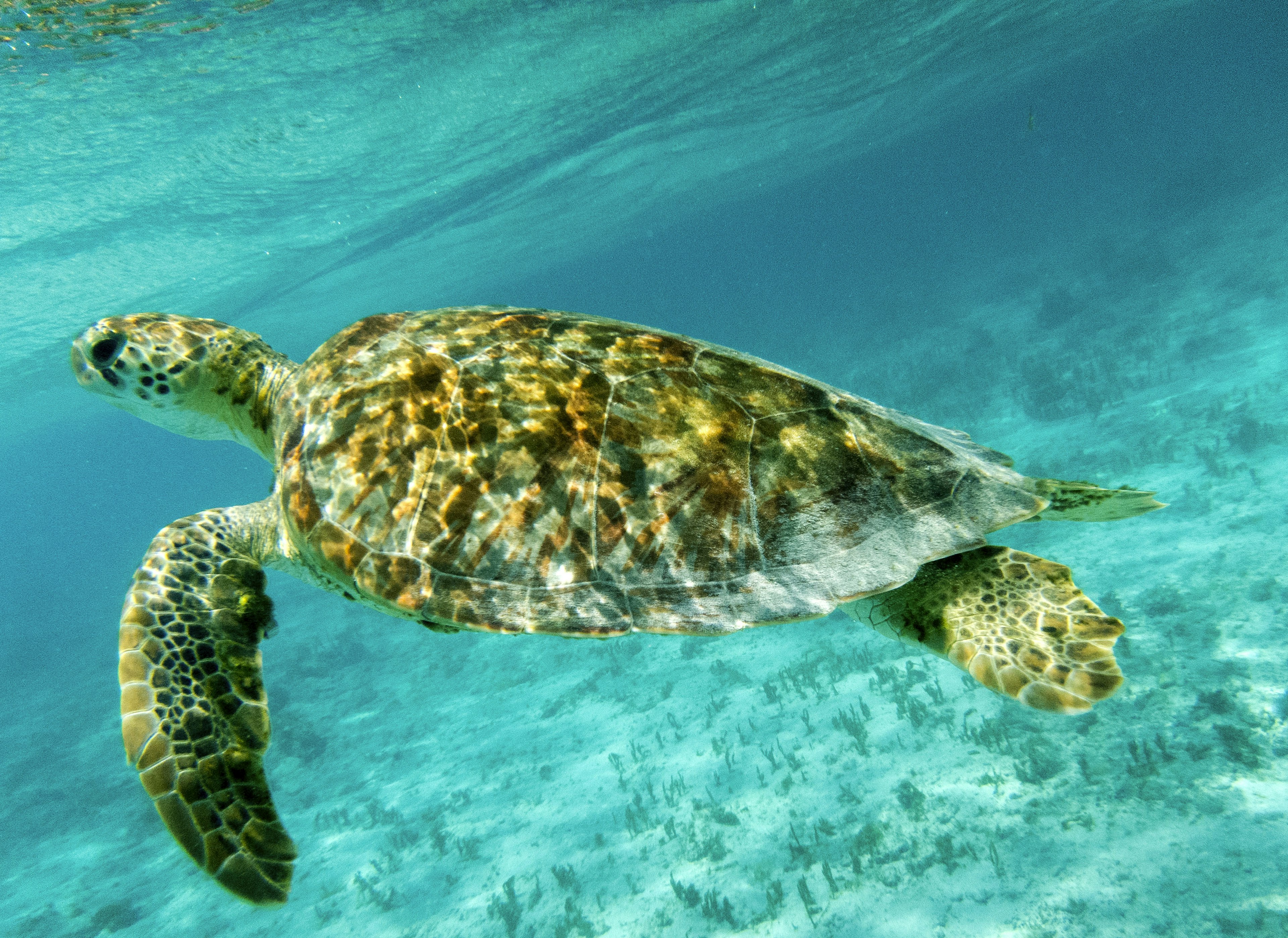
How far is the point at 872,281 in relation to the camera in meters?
56.7

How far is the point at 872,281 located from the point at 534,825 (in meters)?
56.6

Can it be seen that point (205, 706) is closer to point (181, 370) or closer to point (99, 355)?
point (181, 370)

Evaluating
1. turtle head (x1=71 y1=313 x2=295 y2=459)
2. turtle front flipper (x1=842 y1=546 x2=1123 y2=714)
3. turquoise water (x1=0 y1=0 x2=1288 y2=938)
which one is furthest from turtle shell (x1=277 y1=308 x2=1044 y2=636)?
turquoise water (x1=0 y1=0 x2=1288 y2=938)

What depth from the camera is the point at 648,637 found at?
13.6 metres

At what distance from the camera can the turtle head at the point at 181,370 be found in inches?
144

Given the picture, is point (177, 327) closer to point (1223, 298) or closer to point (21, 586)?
point (1223, 298)

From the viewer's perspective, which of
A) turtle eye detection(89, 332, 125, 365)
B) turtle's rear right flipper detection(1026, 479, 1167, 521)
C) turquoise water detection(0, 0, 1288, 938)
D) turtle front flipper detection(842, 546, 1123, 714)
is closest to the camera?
turtle front flipper detection(842, 546, 1123, 714)

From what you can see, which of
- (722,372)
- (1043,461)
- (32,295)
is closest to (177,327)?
(722,372)

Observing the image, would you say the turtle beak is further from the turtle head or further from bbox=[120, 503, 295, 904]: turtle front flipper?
bbox=[120, 503, 295, 904]: turtle front flipper

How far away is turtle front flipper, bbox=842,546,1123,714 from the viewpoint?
7.63ft

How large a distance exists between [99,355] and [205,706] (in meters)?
2.39

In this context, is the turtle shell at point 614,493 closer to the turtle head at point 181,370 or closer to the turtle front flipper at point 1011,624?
the turtle front flipper at point 1011,624

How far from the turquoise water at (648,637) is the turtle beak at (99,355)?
659 cm

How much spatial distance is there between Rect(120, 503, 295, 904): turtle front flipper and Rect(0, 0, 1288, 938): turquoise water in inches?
213
